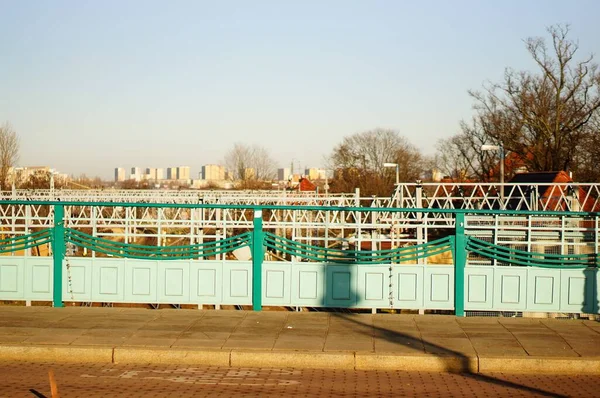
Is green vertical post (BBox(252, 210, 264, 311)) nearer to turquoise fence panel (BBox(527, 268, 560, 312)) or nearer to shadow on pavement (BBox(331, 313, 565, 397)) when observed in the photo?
shadow on pavement (BBox(331, 313, 565, 397))

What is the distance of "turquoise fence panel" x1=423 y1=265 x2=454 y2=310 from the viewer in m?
11.9

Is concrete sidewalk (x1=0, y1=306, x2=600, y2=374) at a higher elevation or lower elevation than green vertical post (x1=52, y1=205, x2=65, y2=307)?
lower

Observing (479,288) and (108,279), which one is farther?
(108,279)

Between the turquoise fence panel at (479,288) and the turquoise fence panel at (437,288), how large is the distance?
0.89 ft

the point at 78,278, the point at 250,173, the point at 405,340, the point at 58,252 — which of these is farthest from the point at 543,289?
the point at 250,173

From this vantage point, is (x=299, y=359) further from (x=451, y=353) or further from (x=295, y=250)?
(x=295, y=250)

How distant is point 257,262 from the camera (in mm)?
12047

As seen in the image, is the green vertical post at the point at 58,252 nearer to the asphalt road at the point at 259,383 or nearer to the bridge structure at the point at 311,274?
the bridge structure at the point at 311,274

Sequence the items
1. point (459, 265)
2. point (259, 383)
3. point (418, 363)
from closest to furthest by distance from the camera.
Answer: point (259, 383), point (418, 363), point (459, 265)

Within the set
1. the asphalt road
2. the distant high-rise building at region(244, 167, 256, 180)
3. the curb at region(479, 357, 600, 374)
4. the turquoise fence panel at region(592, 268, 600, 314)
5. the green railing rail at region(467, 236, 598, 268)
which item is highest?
the distant high-rise building at region(244, 167, 256, 180)

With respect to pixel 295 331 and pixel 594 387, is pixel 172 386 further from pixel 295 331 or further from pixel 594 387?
pixel 594 387

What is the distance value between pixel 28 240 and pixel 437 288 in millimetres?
6839

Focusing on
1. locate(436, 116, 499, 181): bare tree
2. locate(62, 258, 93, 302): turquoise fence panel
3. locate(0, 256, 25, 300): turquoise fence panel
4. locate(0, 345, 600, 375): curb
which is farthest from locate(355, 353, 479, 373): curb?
locate(436, 116, 499, 181): bare tree

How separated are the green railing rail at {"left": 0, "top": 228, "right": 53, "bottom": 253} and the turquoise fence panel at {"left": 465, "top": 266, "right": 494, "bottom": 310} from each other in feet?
22.7
